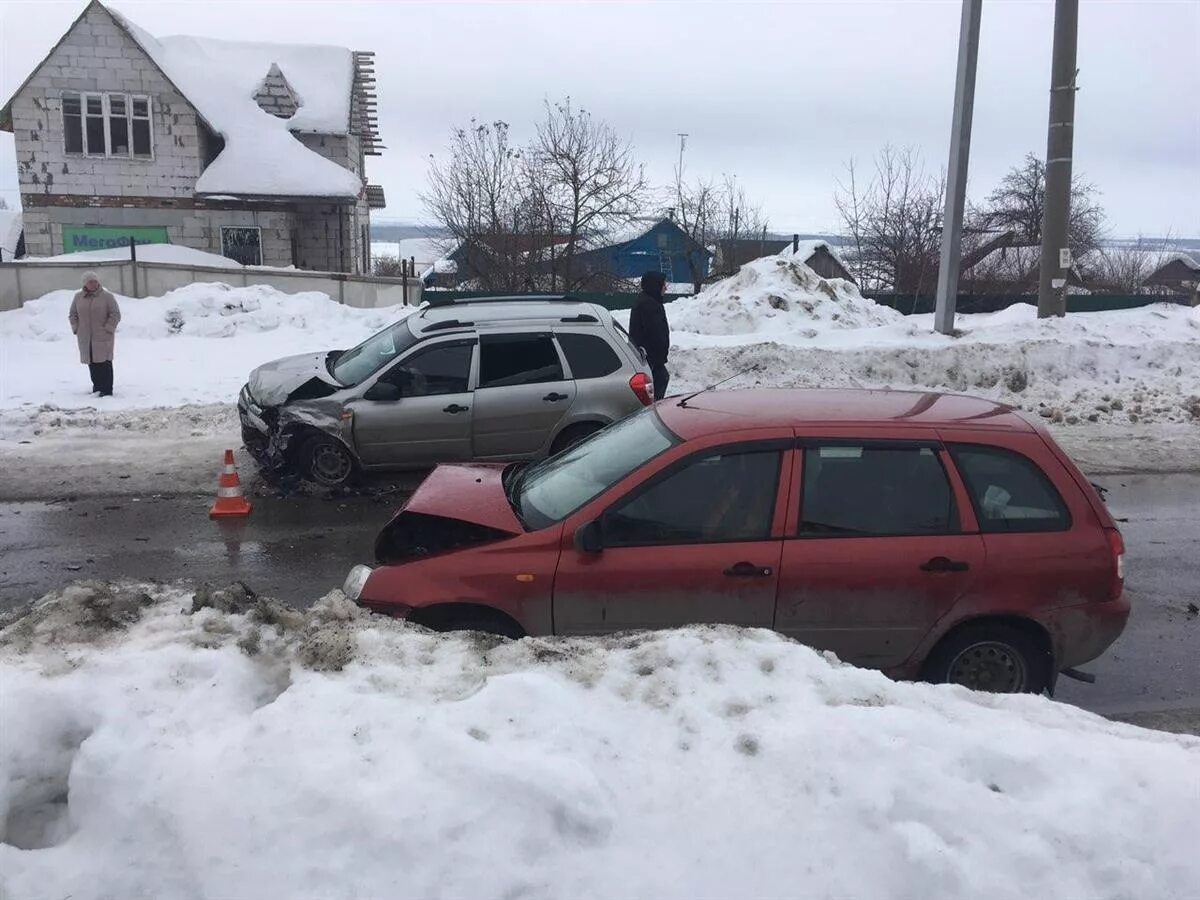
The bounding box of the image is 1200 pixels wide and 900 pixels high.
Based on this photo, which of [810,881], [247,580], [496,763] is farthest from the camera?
[247,580]

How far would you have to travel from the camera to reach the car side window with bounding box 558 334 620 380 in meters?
9.62

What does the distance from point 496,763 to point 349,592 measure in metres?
2.37

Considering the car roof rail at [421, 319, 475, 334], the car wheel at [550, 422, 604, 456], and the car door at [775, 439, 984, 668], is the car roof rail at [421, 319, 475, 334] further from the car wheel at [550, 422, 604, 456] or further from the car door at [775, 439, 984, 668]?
the car door at [775, 439, 984, 668]

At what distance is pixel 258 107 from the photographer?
33.9 metres

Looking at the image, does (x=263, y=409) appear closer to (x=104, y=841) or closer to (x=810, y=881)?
(x=104, y=841)

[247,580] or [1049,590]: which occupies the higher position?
[1049,590]

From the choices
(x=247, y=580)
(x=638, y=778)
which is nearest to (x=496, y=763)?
(x=638, y=778)

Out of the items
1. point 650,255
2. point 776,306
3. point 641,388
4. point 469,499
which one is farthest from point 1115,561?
point 650,255

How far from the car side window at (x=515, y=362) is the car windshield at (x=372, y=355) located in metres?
0.74

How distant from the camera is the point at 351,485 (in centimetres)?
971

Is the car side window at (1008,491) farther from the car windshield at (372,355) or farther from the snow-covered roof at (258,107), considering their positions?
the snow-covered roof at (258,107)

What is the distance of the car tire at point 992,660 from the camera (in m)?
4.91

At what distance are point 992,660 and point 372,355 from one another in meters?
6.93

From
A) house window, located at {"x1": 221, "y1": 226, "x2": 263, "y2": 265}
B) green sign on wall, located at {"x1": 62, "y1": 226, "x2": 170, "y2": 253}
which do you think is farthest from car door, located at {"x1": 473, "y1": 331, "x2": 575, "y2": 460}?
green sign on wall, located at {"x1": 62, "y1": 226, "x2": 170, "y2": 253}
